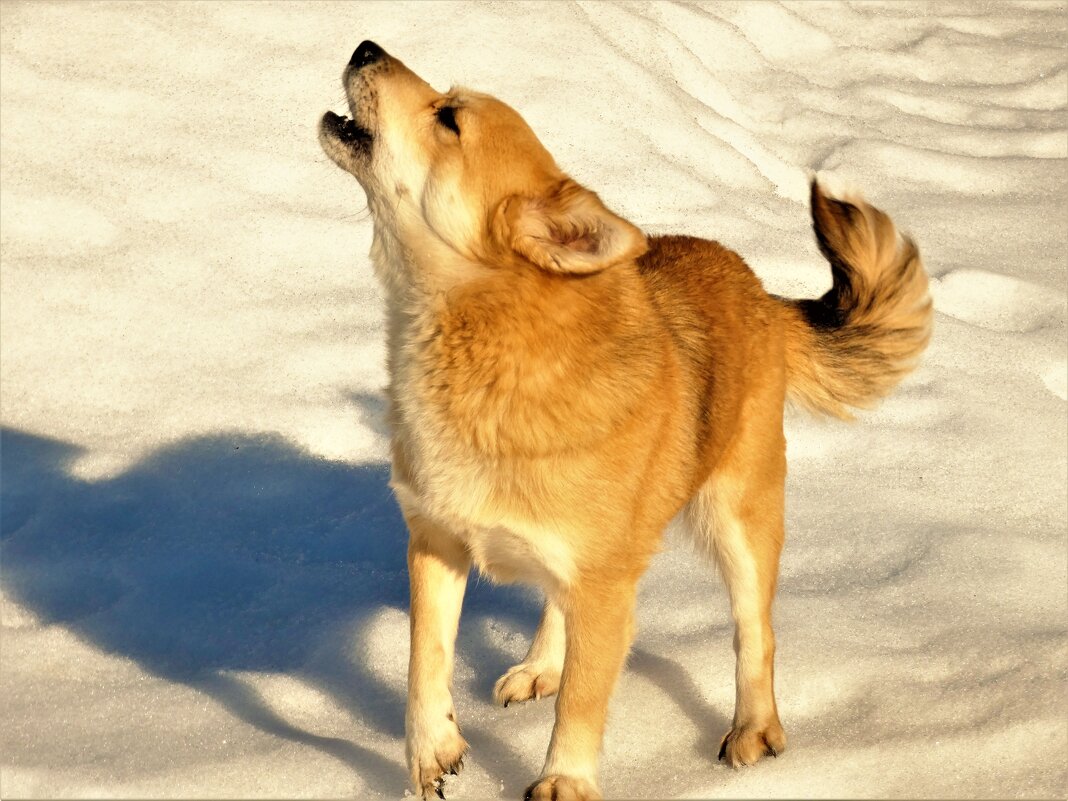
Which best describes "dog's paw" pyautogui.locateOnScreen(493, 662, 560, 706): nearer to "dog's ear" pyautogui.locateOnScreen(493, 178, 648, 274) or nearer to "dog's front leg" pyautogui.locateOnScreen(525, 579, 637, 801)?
"dog's front leg" pyautogui.locateOnScreen(525, 579, 637, 801)

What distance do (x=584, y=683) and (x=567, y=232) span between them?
109 centimetres

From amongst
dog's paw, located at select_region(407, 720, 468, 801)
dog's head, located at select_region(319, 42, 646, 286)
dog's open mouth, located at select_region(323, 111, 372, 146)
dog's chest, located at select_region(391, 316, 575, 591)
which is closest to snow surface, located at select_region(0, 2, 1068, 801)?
dog's paw, located at select_region(407, 720, 468, 801)

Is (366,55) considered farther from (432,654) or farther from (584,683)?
(584,683)

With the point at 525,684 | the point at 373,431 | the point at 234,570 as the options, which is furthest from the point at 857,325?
the point at 234,570

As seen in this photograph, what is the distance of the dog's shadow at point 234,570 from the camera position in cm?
383

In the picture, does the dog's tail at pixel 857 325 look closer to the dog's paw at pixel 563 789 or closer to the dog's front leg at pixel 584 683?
the dog's front leg at pixel 584 683

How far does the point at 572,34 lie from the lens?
23.6 feet

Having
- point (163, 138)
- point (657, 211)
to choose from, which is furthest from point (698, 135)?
point (163, 138)

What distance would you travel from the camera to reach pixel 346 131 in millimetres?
3531

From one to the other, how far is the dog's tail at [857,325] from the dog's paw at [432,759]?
1.64 metres

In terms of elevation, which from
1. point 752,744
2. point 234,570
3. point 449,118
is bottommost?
point 234,570

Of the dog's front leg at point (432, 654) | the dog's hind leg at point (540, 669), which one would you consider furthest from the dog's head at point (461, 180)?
the dog's hind leg at point (540, 669)

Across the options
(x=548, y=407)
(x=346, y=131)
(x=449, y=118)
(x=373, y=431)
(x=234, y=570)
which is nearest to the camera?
(x=548, y=407)

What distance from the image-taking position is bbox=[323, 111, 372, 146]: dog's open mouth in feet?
11.5
